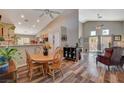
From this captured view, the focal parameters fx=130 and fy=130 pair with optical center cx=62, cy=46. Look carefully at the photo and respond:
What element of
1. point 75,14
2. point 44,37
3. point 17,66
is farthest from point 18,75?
point 75,14

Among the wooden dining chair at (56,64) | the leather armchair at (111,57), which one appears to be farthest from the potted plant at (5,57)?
the leather armchair at (111,57)

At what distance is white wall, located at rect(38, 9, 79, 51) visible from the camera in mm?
2609

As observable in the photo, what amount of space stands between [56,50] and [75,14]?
2.76 ft

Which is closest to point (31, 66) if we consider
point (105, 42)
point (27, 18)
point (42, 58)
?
point (42, 58)

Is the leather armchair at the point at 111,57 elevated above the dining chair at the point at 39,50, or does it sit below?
below

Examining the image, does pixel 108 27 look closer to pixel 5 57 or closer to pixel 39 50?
pixel 39 50

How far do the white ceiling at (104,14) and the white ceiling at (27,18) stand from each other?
0.49 metres

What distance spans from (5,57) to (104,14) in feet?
6.58

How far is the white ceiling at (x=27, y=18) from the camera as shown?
243cm

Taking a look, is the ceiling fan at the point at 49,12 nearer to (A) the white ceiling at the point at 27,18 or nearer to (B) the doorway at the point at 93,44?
(A) the white ceiling at the point at 27,18

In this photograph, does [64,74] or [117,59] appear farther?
[117,59]

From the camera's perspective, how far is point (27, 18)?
2.55 meters
